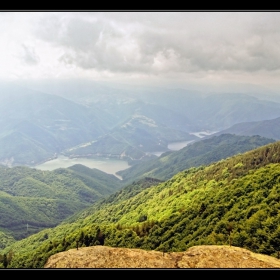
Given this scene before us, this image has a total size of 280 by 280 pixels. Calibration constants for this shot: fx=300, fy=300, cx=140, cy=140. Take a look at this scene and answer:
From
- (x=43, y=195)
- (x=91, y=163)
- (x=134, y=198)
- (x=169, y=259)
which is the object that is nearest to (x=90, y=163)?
(x=91, y=163)

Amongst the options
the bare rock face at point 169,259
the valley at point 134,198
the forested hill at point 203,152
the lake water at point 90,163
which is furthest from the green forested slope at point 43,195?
the bare rock face at point 169,259

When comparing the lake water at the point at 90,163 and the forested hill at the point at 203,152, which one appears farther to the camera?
the lake water at the point at 90,163

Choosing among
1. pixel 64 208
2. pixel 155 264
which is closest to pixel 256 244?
pixel 155 264

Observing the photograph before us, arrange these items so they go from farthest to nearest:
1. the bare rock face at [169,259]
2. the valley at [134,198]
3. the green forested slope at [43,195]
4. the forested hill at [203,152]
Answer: the forested hill at [203,152] → the green forested slope at [43,195] → the valley at [134,198] → the bare rock face at [169,259]

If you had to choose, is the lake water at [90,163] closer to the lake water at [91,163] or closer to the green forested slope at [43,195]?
the lake water at [91,163]

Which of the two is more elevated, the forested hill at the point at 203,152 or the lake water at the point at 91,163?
the forested hill at the point at 203,152

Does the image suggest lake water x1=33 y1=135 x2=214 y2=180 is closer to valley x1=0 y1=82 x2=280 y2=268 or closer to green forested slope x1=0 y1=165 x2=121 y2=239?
valley x1=0 y1=82 x2=280 y2=268

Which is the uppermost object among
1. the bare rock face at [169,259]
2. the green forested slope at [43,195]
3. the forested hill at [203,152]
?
the bare rock face at [169,259]

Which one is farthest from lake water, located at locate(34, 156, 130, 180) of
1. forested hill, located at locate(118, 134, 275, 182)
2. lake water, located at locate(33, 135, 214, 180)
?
forested hill, located at locate(118, 134, 275, 182)
